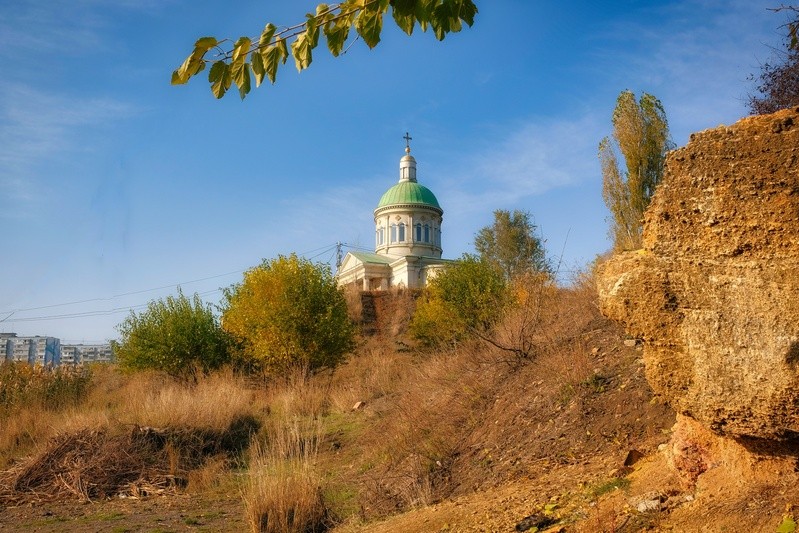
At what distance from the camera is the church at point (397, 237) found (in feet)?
169

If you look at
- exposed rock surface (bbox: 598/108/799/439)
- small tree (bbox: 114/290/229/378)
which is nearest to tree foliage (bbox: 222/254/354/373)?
small tree (bbox: 114/290/229/378)

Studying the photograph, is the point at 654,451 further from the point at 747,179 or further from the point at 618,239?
the point at 618,239

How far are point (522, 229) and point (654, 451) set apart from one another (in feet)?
144

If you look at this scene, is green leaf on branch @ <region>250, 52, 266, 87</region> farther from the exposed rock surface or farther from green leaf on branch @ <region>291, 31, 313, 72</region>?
the exposed rock surface

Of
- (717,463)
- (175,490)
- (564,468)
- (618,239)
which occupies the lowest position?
(175,490)

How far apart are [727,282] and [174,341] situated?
23.0m

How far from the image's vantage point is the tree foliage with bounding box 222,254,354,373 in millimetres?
22516

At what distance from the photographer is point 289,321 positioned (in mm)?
22562

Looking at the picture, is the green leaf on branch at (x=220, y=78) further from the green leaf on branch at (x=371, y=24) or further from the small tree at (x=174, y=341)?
the small tree at (x=174, y=341)

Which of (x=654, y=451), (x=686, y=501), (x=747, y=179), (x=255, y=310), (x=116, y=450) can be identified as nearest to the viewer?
(x=747, y=179)

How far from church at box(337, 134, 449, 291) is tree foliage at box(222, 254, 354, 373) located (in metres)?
26.4

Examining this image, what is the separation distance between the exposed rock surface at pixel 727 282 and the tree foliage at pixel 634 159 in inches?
632

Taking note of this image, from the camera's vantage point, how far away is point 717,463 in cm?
371

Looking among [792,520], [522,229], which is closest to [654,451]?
[792,520]
